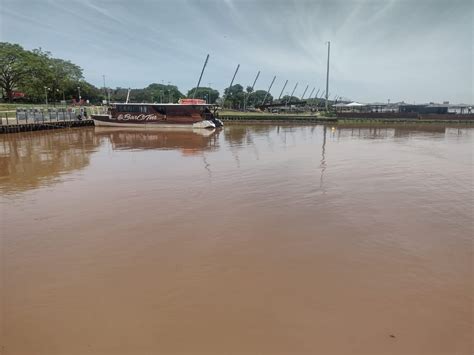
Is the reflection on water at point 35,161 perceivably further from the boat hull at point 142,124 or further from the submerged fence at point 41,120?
the boat hull at point 142,124

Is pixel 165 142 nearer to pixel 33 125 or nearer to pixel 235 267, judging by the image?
pixel 33 125

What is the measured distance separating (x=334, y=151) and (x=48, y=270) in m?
17.5

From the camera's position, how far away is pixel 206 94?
345 ft

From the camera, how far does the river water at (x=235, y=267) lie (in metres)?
3.86

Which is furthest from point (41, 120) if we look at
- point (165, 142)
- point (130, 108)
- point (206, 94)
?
point (206, 94)

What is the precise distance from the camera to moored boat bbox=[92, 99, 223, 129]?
36.7m

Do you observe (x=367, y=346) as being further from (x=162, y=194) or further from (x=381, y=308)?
(x=162, y=194)

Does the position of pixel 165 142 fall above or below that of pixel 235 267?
above

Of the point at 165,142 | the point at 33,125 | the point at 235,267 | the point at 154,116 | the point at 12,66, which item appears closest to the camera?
the point at 235,267

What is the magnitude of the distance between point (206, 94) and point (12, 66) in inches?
2269

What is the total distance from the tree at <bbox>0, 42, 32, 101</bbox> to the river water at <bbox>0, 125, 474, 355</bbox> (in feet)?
180

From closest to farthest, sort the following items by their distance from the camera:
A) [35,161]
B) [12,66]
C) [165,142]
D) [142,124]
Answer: [35,161] < [165,142] < [142,124] < [12,66]

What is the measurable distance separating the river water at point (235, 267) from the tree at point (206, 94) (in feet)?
310

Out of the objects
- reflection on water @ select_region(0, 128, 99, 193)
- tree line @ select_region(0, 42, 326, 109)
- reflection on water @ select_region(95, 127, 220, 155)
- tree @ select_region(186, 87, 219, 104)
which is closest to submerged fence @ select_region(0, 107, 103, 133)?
reflection on water @ select_region(95, 127, 220, 155)
